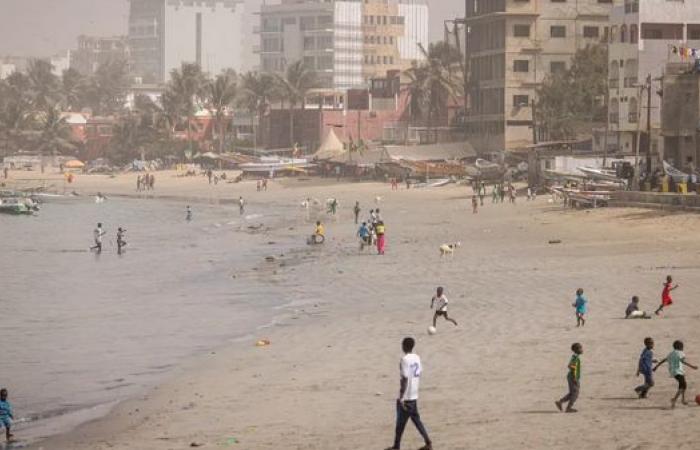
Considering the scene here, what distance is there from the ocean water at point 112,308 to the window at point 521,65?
36.3 m

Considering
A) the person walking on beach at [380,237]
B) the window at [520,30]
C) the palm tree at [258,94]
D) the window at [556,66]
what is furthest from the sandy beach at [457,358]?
the palm tree at [258,94]

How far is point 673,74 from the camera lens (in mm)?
67938

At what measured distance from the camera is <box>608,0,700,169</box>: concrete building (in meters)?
78.0

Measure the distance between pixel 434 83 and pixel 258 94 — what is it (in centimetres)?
1988

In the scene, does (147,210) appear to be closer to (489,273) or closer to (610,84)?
(610,84)

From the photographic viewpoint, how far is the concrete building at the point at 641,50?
78.0 metres

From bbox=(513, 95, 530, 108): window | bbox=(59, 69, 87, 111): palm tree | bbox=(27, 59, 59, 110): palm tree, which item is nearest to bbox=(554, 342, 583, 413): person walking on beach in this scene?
bbox=(513, 95, 530, 108): window

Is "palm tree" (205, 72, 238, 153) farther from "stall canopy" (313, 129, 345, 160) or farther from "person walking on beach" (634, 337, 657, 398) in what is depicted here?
"person walking on beach" (634, 337, 657, 398)

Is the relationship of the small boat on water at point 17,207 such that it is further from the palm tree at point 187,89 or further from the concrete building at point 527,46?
the palm tree at point 187,89

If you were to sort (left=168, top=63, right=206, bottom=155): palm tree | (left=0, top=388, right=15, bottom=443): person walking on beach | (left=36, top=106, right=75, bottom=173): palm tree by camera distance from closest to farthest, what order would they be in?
(left=0, top=388, right=15, bottom=443): person walking on beach → (left=168, top=63, right=206, bottom=155): palm tree → (left=36, top=106, right=75, bottom=173): palm tree

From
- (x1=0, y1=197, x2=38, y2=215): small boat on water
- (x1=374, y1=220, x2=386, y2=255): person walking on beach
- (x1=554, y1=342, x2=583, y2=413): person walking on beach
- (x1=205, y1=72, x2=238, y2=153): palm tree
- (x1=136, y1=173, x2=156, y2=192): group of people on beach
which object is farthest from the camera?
(x1=205, y1=72, x2=238, y2=153): palm tree

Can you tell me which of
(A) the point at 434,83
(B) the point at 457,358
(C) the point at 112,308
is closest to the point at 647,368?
(B) the point at 457,358

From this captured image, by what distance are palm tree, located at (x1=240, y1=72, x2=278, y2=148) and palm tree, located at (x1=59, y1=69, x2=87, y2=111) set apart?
61489 mm

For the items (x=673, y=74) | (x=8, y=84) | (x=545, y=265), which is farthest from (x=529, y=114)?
(x=8, y=84)
